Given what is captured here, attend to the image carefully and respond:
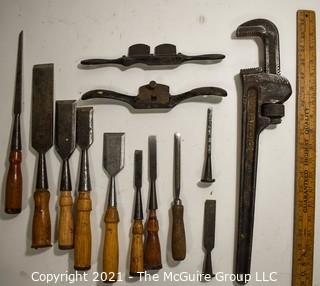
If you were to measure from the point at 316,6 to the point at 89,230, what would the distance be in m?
1.15

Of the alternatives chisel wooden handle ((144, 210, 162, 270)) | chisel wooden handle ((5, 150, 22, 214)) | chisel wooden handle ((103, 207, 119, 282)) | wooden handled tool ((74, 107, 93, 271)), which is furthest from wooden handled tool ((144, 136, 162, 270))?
chisel wooden handle ((5, 150, 22, 214))

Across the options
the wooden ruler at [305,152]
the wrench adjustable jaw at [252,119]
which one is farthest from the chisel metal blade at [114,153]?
the wooden ruler at [305,152]

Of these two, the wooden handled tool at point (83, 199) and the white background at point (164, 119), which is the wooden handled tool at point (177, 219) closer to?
the white background at point (164, 119)

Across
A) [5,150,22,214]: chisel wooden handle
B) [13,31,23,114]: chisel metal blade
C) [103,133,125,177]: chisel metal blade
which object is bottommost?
[5,150,22,214]: chisel wooden handle

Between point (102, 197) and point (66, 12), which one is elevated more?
point (66, 12)

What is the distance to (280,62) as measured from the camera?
1.26 meters

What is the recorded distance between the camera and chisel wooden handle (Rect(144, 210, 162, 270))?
3.89 ft

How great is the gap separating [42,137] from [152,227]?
0.52 m

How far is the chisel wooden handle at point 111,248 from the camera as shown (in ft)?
3.93

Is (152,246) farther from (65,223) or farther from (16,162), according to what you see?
(16,162)

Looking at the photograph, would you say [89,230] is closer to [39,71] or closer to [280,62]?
[39,71]

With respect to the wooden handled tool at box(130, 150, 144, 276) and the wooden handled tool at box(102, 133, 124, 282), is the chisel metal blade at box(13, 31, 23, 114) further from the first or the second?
the wooden handled tool at box(130, 150, 144, 276)

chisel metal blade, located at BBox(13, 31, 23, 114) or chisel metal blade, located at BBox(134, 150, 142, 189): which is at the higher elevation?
chisel metal blade, located at BBox(13, 31, 23, 114)

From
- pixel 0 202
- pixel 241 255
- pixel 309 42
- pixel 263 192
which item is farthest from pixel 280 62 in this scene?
pixel 0 202
